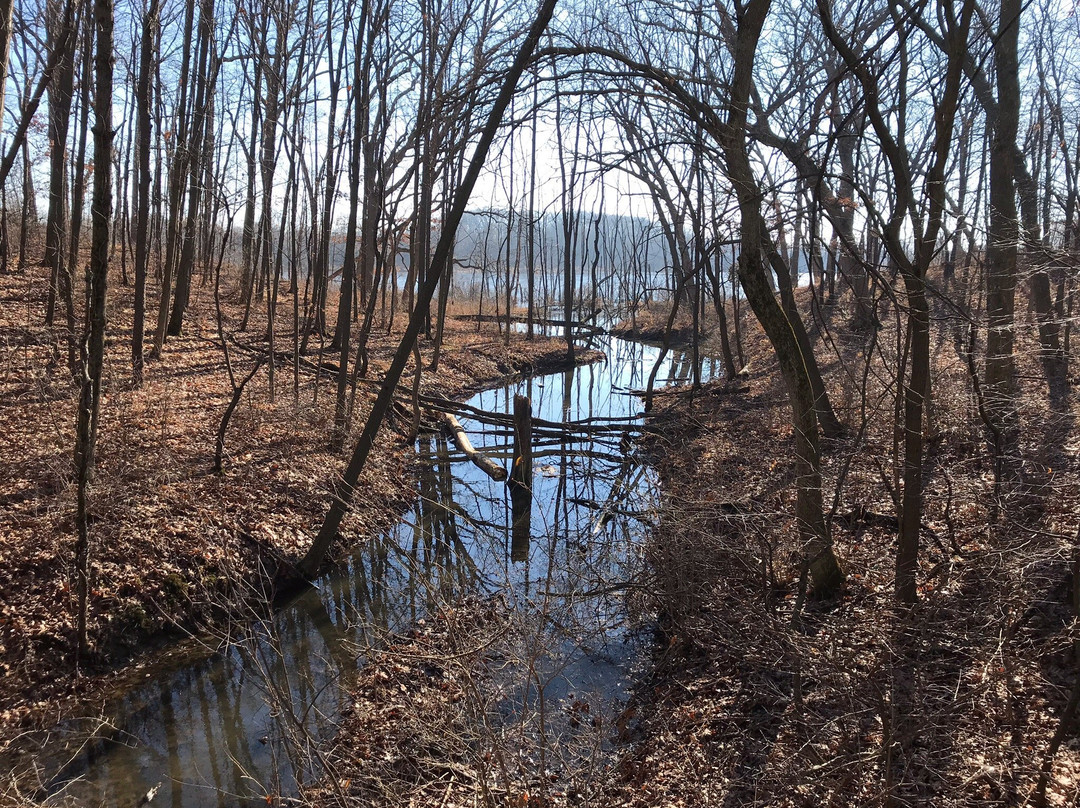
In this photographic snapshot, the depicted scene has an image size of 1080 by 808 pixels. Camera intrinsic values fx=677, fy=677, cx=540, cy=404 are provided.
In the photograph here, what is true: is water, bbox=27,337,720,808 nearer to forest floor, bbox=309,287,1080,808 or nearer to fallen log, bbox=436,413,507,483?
forest floor, bbox=309,287,1080,808

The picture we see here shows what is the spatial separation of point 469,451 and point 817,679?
867cm

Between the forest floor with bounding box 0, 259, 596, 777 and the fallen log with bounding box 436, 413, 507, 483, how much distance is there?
96cm

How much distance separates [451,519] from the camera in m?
10.5

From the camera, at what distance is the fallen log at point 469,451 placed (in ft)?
39.0

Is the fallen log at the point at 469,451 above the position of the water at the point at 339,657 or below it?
above

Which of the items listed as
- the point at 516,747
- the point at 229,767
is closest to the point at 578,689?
the point at 516,747

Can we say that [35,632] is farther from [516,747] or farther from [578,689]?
[578,689]

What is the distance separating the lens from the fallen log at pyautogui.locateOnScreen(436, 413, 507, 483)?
11891 mm

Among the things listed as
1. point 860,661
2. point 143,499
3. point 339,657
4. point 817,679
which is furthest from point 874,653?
point 143,499

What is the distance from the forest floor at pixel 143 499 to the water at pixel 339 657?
44 cm

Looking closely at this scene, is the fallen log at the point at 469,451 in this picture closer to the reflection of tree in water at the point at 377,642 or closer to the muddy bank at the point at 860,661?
the reflection of tree in water at the point at 377,642

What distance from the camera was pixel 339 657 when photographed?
6867 mm

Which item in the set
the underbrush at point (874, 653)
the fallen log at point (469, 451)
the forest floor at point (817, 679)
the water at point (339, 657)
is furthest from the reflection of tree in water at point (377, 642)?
the underbrush at point (874, 653)

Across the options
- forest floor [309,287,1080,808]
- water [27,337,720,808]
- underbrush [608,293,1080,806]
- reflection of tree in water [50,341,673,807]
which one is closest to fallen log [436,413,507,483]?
reflection of tree in water [50,341,673,807]
